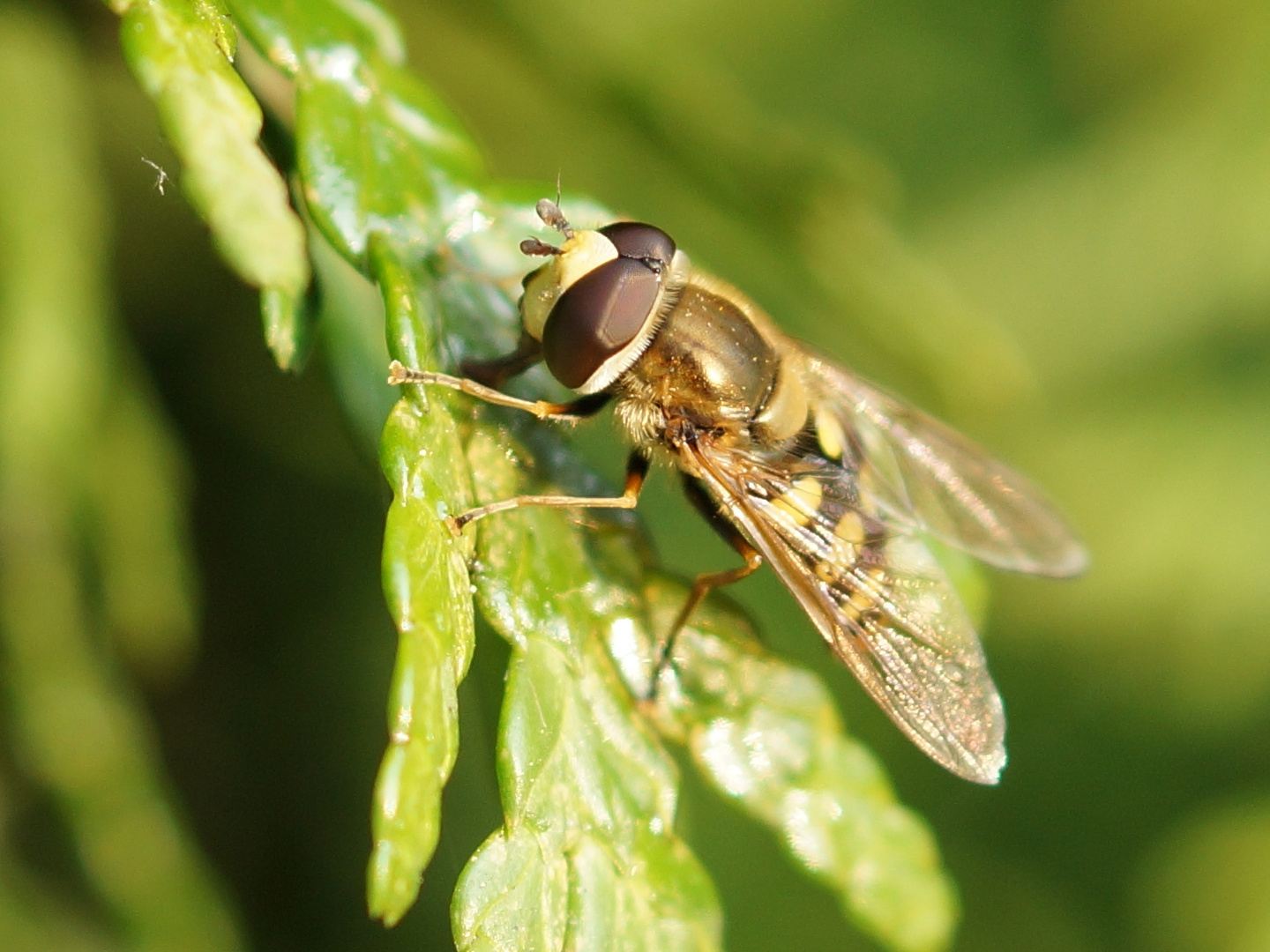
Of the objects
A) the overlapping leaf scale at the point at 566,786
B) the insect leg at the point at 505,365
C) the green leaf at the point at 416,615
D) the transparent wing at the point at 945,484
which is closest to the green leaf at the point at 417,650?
the green leaf at the point at 416,615

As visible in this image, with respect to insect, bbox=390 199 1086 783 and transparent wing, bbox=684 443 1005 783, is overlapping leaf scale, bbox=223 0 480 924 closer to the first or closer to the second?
insect, bbox=390 199 1086 783

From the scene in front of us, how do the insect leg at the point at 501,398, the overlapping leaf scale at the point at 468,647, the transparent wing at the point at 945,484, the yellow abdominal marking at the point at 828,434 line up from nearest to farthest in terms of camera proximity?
the overlapping leaf scale at the point at 468,647 < the insect leg at the point at 501,398 < the yellow abdominal marking at the point at 828,434 < the transparent wing at the point at 945,484

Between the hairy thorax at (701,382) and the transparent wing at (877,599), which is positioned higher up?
the hairy thorax at (701,382)

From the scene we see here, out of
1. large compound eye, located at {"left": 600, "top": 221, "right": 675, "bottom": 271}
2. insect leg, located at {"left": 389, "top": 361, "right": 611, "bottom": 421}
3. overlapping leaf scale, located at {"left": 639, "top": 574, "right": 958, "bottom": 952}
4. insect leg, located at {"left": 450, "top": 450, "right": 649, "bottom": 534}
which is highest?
large compound eye, located at {"left": 600, "top": 221, "right": 675, "bottom": 271}

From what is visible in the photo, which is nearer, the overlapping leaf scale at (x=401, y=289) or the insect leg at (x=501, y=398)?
the overlapping leaf scale at (x=401, y=289)

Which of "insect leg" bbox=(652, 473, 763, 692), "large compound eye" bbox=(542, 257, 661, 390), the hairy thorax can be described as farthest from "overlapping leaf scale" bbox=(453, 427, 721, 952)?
the hairy thorax

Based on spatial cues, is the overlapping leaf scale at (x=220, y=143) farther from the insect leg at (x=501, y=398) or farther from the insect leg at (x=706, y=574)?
the insect leg at (x=706, y=574)

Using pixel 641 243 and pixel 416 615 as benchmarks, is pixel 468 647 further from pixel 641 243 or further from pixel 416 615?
pixel 641 243

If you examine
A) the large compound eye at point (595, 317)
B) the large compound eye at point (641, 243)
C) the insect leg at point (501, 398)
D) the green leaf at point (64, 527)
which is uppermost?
the large compound eye at point (641, 243)
